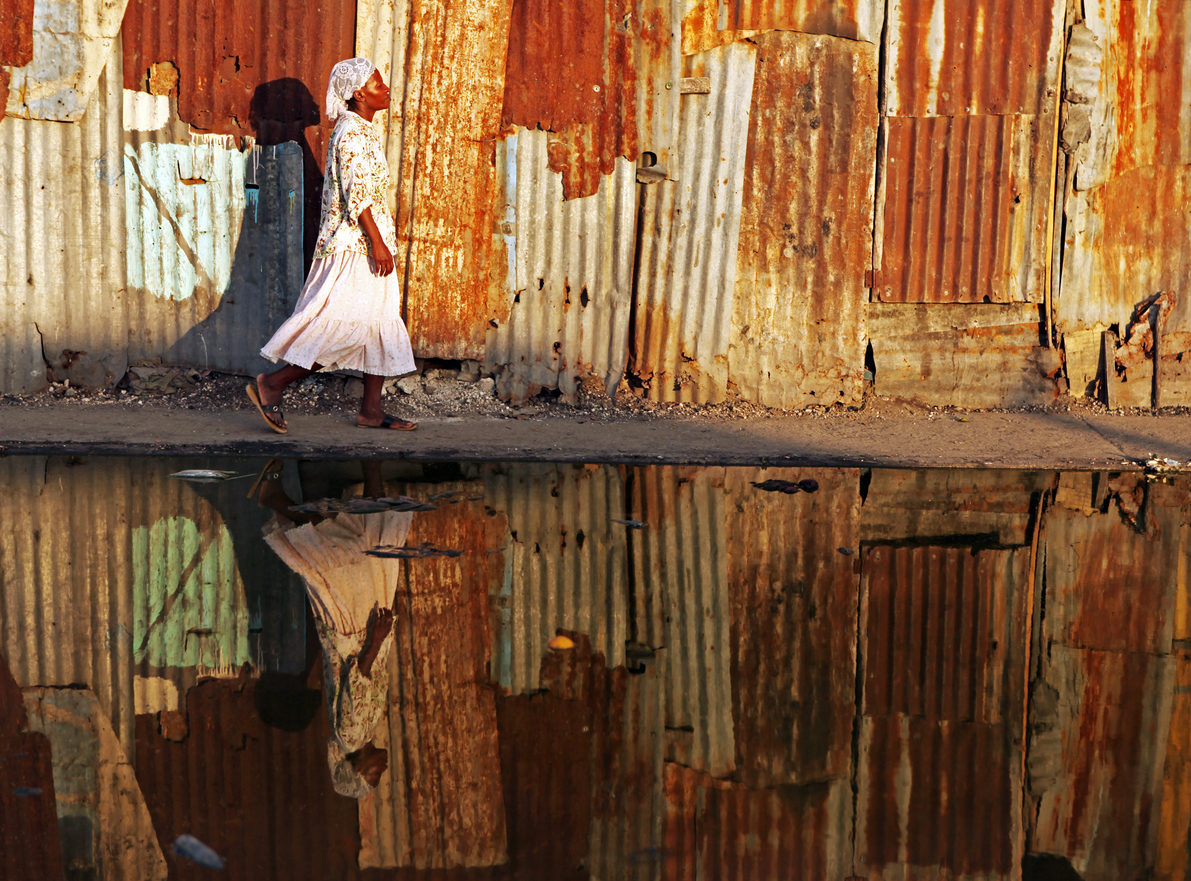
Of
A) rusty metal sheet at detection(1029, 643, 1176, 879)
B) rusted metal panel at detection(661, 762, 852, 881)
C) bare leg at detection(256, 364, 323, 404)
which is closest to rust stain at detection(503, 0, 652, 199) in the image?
bare leg at detection(256, 364, 323, 404)

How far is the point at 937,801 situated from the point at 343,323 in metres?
3.93

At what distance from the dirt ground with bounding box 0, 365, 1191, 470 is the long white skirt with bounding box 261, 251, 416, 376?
1.21ft

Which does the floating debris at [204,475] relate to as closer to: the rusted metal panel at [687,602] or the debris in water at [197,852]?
the rusted metal panel at [687,602]

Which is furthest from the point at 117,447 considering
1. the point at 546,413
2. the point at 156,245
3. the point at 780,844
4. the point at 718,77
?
the point at 780,844

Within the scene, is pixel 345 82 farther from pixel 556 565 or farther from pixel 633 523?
pixel 556 565

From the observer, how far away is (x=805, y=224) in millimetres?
6309

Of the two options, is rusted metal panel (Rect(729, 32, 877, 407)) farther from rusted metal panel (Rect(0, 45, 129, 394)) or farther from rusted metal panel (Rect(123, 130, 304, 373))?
rusted metal panel (Rect(0, 45, 129, 394))

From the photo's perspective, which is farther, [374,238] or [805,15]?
[805,15]

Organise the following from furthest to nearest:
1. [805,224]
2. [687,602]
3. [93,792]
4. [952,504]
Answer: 1. [805,224]
2. [952,504]
3. [687,602]
4. [93,792]

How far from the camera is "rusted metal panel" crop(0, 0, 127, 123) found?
19.9 ft

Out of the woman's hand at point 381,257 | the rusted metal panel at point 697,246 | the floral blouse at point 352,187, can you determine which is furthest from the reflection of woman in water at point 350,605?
the rusted metal panel at point 697,246

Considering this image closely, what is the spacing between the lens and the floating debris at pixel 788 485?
4598mm

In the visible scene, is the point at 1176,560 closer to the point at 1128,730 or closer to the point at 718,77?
the point at 1128,730

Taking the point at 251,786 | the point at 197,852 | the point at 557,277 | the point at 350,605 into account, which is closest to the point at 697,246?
the point at 557,277
